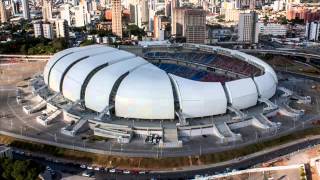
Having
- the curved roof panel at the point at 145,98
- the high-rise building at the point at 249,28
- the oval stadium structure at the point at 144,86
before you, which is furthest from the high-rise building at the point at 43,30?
the curved roof panel at the point at 145,98

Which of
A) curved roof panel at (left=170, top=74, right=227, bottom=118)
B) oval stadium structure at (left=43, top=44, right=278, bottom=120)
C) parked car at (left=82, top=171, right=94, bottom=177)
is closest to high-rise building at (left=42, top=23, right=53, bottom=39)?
oval stadium structure at (left=43, top=44, right=278, bottom=120)

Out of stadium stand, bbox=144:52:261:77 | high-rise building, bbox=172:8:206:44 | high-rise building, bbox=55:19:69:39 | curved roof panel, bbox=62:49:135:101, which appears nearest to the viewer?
curved roof panel, bbox=62:49:135:101

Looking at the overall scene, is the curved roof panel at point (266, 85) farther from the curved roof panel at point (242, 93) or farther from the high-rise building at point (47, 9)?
the high-rise building at point (47, 9)

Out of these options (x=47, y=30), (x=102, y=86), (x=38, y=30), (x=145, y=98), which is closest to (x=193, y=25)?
(x=47, y=30)

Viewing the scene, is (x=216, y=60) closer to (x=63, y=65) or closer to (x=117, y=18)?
(x=63, y=65)

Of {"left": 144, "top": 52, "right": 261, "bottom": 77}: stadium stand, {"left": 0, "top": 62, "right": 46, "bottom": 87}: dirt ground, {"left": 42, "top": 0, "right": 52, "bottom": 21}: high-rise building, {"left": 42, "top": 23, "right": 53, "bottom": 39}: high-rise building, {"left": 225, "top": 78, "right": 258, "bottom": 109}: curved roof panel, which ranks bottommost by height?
{"left": 0, "top": 62, "right": 46, "bottom": 87}: dirt ground

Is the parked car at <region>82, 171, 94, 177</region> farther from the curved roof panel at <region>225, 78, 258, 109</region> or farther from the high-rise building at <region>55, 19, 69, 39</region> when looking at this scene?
the high-rise building at <region>55, 19, 69, 39</region>

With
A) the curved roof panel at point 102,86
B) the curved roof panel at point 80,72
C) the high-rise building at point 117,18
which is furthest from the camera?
the high-rise building at point 117,18
